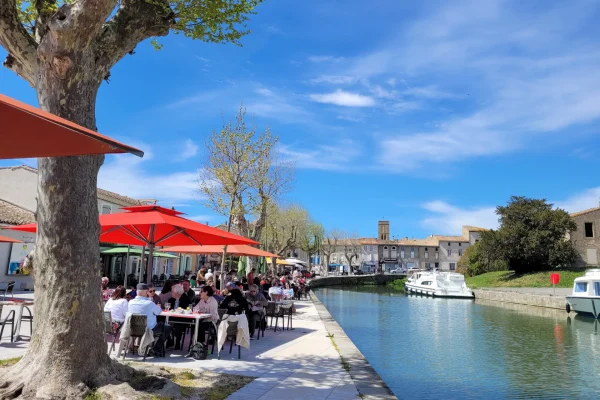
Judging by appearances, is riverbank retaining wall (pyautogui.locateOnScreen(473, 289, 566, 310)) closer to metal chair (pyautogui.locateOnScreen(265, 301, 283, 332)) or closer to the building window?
metal chair (pyautogui.locateOnScreen(265, 301, 283, 332))

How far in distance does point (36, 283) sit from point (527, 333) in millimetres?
18770

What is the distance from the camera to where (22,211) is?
26.2 meters

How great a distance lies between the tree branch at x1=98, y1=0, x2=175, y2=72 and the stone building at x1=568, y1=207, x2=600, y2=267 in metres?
54.2

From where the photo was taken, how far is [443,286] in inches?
1583

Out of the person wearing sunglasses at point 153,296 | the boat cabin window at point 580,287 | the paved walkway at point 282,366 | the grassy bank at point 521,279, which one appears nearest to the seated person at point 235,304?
the paved walkway at point 282,366

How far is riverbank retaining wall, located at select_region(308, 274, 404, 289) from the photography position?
56381 mm

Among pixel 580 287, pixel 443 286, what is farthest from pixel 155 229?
pixel 443 286

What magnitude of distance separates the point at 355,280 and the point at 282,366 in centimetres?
5834

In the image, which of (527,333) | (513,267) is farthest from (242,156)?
(513,267)

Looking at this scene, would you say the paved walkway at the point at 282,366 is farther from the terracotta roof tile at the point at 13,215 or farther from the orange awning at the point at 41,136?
the terracotta roof tile at the point at 13,215

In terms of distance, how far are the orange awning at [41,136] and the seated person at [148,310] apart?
4.48m

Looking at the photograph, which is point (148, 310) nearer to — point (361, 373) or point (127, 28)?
point (361, 373)

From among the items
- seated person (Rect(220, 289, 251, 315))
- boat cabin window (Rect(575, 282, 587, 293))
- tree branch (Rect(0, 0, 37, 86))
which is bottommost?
seated person (Rect(220, 289, 251, 315))

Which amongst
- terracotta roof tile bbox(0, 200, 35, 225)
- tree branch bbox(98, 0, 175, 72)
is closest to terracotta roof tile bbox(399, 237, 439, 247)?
terracotta roof tile bbox(0, 200, 35, 225)
